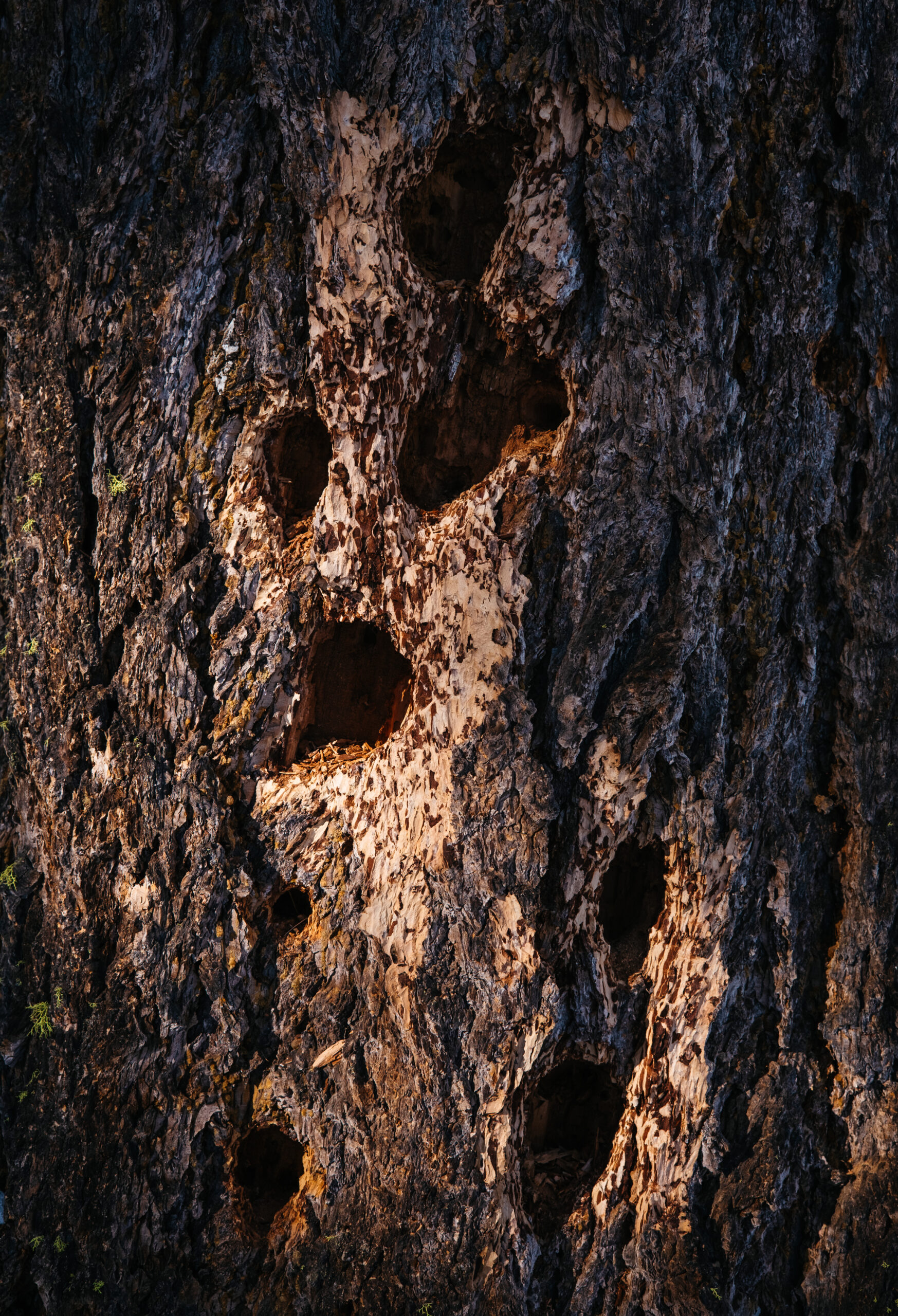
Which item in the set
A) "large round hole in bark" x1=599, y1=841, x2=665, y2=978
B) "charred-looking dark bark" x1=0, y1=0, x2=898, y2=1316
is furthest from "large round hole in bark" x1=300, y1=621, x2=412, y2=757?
"large round hole in bark" x1=599, y1=841, x2=665, y2=978

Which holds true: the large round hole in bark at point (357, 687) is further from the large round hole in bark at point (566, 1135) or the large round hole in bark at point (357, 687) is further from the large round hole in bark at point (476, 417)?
the large round hole in bark at point (566, 1135)

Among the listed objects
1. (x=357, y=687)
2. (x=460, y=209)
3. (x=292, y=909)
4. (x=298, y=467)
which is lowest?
(x=292, y=909)

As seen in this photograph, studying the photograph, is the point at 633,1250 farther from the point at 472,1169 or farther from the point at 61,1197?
the point at 61,1197

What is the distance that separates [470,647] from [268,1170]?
1211 millimetres

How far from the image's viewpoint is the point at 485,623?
65.4 inches

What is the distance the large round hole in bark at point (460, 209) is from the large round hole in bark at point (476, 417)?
0.17 metres

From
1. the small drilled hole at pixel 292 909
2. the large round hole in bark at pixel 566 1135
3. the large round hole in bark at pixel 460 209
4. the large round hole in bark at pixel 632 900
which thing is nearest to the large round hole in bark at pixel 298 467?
the large round hole in bark at pixel 460 209

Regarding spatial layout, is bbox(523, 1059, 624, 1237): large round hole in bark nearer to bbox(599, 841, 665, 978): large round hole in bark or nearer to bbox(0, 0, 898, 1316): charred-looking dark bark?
bbox(0, 0, 898, 1316): charred-looking dark bark

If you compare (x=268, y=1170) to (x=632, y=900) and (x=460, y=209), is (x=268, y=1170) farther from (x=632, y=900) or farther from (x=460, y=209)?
(x=460, y=209)

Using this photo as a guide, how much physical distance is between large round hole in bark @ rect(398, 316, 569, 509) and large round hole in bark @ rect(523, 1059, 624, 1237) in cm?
117

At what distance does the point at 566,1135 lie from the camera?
1.87 meters

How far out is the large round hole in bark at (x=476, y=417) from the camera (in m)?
1.74

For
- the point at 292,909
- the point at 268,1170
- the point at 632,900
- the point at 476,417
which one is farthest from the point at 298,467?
the point at 268,1170

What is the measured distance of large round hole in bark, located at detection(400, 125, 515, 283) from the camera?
1.75 metres
